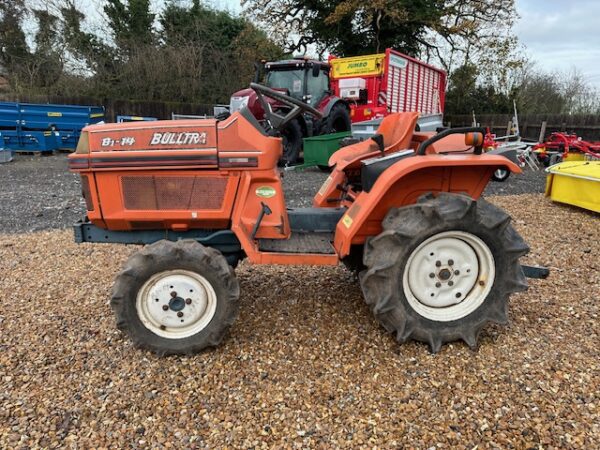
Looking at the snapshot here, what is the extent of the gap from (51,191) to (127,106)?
9.05 m

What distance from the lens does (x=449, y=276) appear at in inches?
98.5

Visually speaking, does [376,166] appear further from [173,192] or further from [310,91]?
[310,91]

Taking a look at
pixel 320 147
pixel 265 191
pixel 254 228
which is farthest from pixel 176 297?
pixel 320 147

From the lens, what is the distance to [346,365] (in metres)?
2.38

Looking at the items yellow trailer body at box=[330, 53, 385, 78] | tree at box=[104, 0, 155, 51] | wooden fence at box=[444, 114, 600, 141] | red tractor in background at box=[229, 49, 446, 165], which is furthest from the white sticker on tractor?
tree at box=[104, 0, 155, 51]

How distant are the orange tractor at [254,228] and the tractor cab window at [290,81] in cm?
748

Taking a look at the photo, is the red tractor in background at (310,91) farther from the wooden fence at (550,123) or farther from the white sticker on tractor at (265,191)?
the wooden fence at (550,123)

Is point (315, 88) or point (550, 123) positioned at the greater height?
point (315, 88)

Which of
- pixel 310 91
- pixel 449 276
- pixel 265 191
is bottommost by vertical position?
pixel 449 276

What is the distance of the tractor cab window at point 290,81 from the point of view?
988cm

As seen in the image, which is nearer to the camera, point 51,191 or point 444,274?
point 444,274

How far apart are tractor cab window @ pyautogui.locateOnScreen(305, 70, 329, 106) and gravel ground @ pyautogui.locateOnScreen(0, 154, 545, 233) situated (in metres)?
1.52

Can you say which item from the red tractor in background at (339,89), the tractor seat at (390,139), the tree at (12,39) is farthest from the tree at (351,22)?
the tractor seat at (390,139)

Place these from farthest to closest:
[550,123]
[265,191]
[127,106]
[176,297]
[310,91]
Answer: [127,106] → [550,123] → [310,91] → [265,191] → [176,297]
